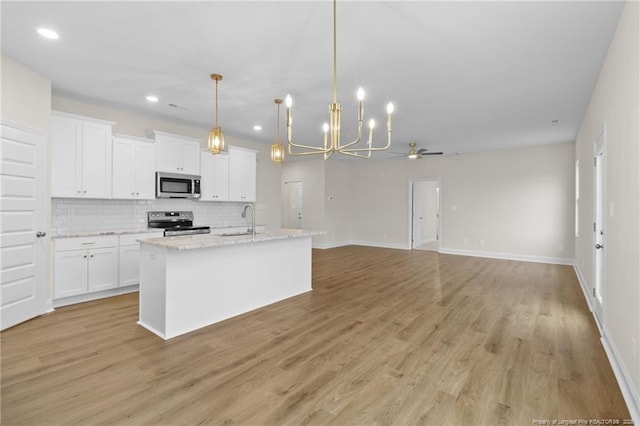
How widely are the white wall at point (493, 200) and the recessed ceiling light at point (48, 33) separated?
25.9 ft

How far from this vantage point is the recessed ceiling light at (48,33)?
2703mm

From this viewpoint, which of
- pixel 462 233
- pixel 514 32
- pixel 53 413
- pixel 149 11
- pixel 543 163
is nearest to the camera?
pixel 53 413

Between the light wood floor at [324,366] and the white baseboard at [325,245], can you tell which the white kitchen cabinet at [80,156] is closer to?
the light wood floor at [324,366]

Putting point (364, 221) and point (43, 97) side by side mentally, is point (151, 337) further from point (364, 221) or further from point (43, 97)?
point (364, 221)

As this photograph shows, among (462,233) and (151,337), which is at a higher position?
(462,233)

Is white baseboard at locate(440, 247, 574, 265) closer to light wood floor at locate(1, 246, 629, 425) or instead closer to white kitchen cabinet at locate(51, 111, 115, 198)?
light wood floor at locate(1, 246, 629, 425)

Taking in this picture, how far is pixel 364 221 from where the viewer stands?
9992mm

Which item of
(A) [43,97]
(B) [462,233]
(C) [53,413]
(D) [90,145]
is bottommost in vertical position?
(C) [53,413]

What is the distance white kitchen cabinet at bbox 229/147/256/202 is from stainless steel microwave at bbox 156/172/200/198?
745 millimetres

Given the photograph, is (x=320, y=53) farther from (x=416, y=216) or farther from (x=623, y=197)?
(x=416, y=216)

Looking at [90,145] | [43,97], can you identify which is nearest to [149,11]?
[43,97]

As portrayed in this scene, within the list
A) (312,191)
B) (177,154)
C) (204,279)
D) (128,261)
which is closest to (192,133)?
(177,154)

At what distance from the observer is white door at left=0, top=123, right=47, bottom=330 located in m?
3.18

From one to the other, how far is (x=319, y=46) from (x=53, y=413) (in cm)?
338
